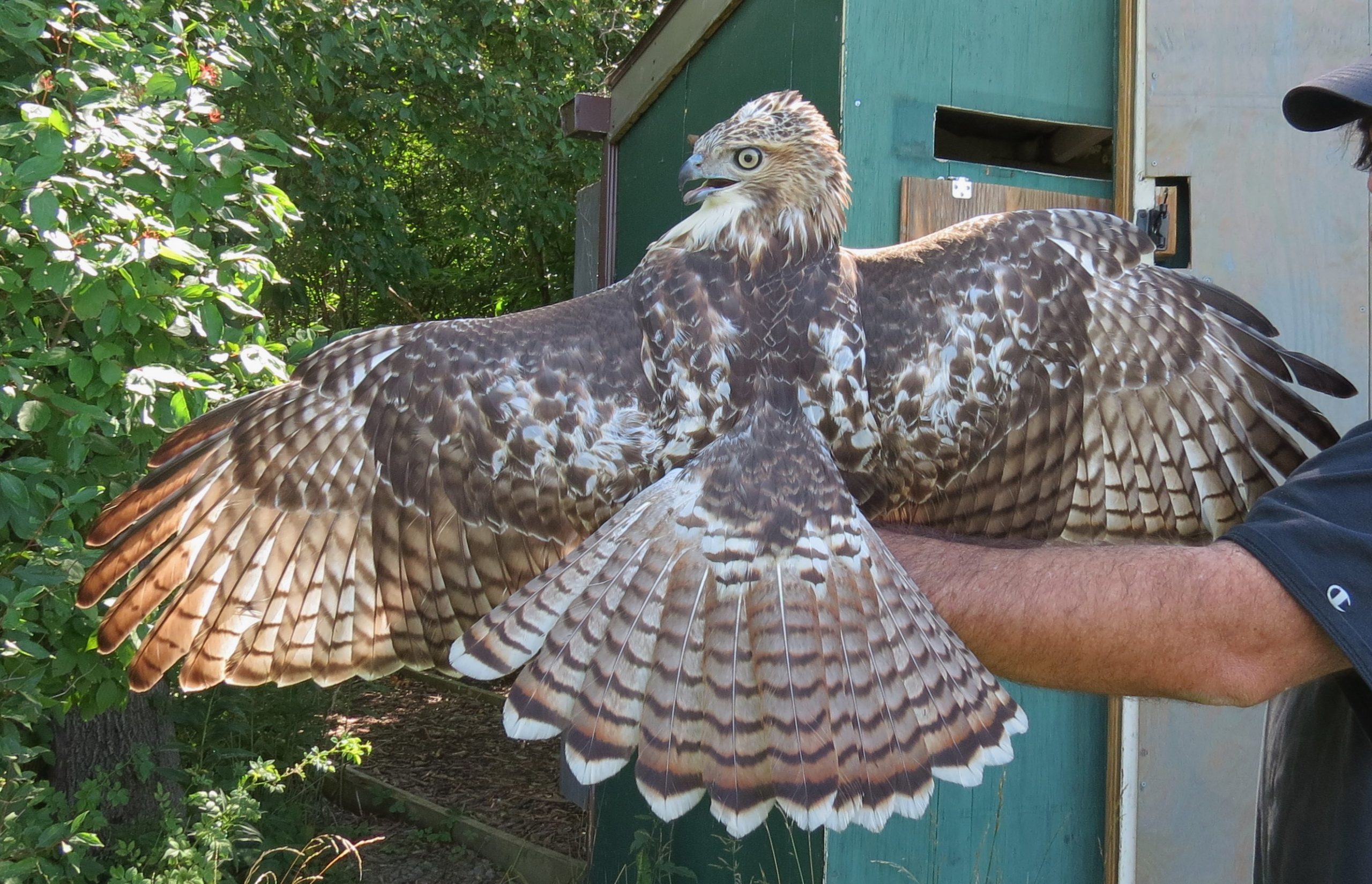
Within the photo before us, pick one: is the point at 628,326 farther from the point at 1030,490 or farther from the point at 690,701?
the point at 1030,490

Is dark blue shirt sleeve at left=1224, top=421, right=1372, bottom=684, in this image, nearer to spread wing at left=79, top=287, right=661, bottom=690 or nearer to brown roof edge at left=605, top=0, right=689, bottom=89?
spread wing at left=79, top=287, right=661, bottom=690

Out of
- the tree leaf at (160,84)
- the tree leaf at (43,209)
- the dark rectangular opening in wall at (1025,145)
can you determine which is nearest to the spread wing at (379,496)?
the tree leaf at (43,209)

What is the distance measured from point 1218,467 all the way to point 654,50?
3.26 metres

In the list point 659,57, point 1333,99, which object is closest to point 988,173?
point 659,57

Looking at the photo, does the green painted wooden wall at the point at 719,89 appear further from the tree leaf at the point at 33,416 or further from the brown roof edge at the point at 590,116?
the tree leaf at the point at 33,416

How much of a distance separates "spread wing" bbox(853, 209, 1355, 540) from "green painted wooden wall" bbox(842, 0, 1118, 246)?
110 cm

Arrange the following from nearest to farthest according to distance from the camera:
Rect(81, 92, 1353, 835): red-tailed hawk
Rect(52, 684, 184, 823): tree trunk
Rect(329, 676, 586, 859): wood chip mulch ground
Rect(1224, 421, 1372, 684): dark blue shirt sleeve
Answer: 1. Rect(1224, 421, 1372, 684): dark blue shirt sleeve
2. Rect(81, 92, 1353, 835): red-tailed hawk
3. Rect(52, 684, 184, 823): tree trunk
4. Rect(329, 676, 586, 859): wood chip mulch ground

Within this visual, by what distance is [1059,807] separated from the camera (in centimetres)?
376

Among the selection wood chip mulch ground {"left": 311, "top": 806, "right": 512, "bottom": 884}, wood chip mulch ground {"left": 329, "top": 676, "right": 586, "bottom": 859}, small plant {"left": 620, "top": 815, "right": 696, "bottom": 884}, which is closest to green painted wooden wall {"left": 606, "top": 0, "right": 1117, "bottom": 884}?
small plant {"left": 620, "top": 815, "right": 696, "bottom": 884}

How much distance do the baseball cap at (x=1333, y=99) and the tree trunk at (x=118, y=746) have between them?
15.2ft

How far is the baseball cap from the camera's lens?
1574 millimetres

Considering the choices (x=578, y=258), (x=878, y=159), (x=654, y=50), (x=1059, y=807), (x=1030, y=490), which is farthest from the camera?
(x=578, y=258)

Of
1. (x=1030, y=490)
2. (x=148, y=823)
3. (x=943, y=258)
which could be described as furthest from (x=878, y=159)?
(x=148, y=823)

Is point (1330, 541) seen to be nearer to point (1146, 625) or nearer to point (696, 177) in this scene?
point (1146, 625)
